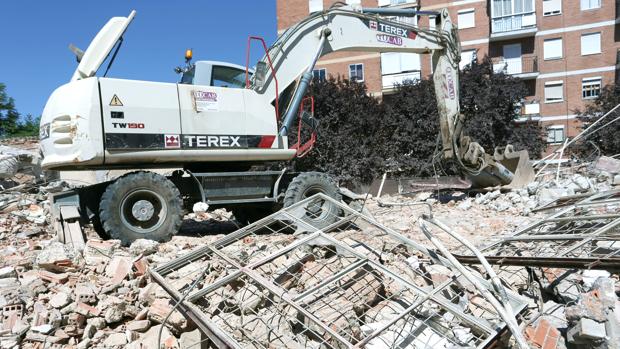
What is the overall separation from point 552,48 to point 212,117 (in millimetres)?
28400

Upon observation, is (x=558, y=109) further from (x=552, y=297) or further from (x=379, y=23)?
(x=552, y=297)

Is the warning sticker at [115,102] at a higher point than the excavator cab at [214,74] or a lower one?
lower

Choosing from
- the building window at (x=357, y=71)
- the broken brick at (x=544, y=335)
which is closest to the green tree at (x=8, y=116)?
the building window at (x=357, y=71)

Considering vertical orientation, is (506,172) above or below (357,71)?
below

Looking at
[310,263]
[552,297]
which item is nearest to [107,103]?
[310,263]

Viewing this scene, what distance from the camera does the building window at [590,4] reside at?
29.0m

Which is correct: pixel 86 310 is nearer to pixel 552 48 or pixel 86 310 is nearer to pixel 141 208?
pixel 141 208

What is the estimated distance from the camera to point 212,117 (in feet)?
24.0

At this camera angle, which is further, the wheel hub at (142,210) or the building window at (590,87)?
the building window at (590,87)

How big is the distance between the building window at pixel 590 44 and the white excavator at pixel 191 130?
25265mm

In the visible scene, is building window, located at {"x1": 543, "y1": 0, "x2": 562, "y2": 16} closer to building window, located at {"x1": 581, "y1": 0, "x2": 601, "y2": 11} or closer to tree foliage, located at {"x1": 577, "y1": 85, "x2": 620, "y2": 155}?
building window, located at {"x1": 581, "y1": 0, "x2": 601, "y2": 11}

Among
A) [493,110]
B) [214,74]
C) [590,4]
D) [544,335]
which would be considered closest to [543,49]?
[590,4]

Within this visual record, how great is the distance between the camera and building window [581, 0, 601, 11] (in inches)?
1141

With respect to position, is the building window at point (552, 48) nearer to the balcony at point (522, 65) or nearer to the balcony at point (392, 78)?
the balcony at point (522, 65)
